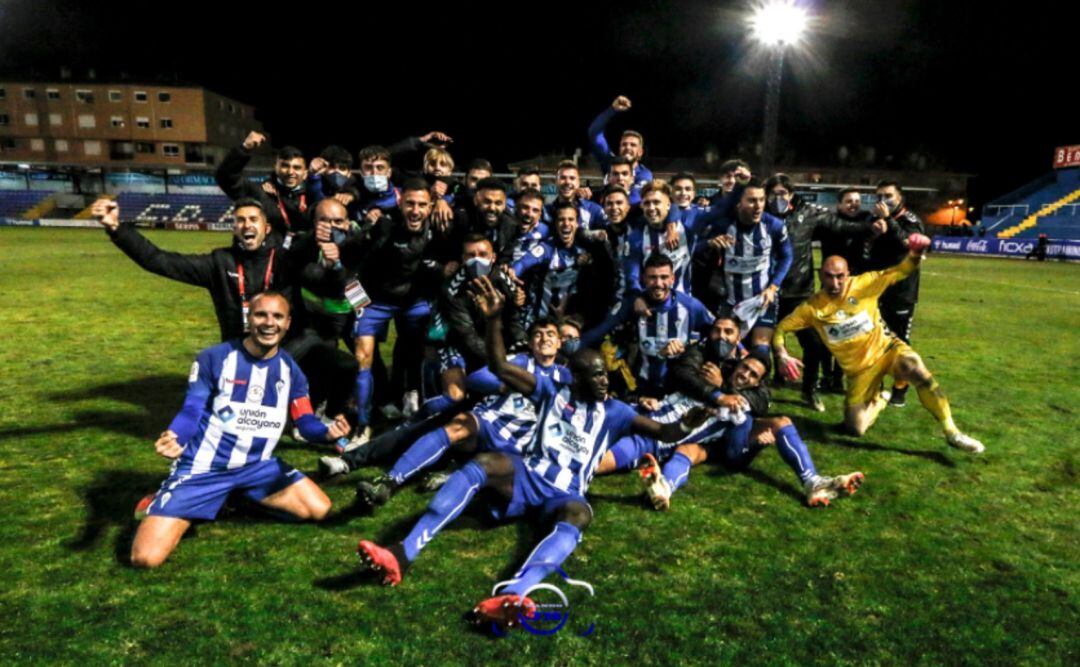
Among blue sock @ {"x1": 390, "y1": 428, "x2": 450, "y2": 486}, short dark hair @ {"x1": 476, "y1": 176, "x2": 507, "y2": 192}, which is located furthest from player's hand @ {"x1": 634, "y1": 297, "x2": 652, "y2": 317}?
blue sock @ {"x1": 390, "y1": 428, "x2": 450, "y2": 486}

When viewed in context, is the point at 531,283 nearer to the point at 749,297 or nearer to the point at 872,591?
the point at 749,297

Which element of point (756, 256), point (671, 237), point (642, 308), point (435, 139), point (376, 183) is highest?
point (435, 139)

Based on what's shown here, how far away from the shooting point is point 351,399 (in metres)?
5.72

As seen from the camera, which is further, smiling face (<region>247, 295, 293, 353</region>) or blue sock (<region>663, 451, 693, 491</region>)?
blue sock (<region>663, 451, 693, 491</region>)

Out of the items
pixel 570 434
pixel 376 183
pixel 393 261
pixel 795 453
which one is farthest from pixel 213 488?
pixel 795 453

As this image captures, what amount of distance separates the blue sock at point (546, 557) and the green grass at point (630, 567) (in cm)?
20

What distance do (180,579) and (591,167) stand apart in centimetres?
5680

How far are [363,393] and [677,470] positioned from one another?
2732 millimetres

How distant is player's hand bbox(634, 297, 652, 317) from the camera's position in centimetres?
543

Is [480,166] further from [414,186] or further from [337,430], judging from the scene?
[337,430]

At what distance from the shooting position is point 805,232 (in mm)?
6914

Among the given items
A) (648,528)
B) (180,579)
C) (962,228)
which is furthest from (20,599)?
(962,228)

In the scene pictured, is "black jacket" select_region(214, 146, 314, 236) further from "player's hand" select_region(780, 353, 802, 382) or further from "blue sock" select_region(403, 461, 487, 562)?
"player's hand" select_region(780, 353, 802, 382)

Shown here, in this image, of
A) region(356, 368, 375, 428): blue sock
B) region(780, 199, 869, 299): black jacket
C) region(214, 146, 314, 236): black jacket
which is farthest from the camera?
region(780, 199, 869, 299): black jacket
